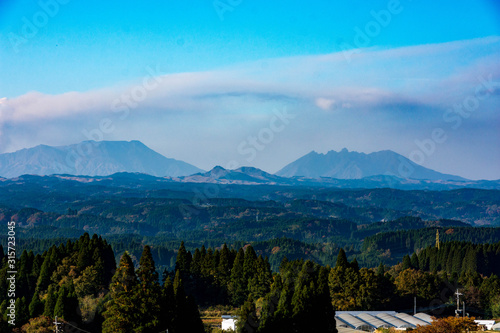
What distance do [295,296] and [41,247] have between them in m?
131

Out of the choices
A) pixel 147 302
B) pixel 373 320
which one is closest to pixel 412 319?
pixel 373 320

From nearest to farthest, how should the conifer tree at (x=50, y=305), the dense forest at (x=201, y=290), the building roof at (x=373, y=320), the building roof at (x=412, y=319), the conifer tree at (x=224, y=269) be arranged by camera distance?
the dense forest at (x=201, y=290), the conifer tree at (x=50, y=305), the building roof at (x=373, y=320), the building roof at (x=412, y=319), the conifer tree at (x=224, y=269)

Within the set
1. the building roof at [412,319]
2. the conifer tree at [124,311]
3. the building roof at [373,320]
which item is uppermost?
the conifer tree at [124,311]

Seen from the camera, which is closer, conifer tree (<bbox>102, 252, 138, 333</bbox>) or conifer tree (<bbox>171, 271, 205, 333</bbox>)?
conifer tree (<bbox>102, 252, 138, 333</bbox>)

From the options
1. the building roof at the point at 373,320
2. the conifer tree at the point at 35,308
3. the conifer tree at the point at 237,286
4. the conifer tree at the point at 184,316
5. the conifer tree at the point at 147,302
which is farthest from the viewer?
the conifer tree at the point at 237,286

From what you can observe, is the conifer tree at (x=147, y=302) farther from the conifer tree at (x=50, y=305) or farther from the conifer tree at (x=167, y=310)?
the conifer tree at (x=50, y=305)

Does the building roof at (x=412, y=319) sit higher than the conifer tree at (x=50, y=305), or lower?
lower

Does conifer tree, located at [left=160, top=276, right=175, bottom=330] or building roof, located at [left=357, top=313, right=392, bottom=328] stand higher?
conifer tree, located at [left=160, top=276, right=175, bottom=330]

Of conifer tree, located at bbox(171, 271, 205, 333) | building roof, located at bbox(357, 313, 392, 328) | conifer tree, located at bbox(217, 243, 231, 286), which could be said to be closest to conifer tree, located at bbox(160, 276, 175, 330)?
conifer tree, located at bbox(171, 271, 205, 333)

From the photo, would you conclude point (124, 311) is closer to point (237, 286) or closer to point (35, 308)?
point (35, 308)

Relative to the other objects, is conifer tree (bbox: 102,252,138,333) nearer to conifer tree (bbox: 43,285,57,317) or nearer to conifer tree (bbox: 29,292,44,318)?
conifer tree (bbox: 43,285,57,317)

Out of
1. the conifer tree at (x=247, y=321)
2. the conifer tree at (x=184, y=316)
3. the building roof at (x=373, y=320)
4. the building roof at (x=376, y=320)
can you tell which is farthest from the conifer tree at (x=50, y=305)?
the building roof at (x=373, y=320)

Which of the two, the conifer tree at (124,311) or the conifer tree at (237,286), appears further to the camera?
the conifer tree at (237,286)

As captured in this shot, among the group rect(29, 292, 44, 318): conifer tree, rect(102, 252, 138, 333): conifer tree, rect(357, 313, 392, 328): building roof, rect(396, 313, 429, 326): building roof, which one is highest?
rect(102, 252, 138, 333): conifer tree
